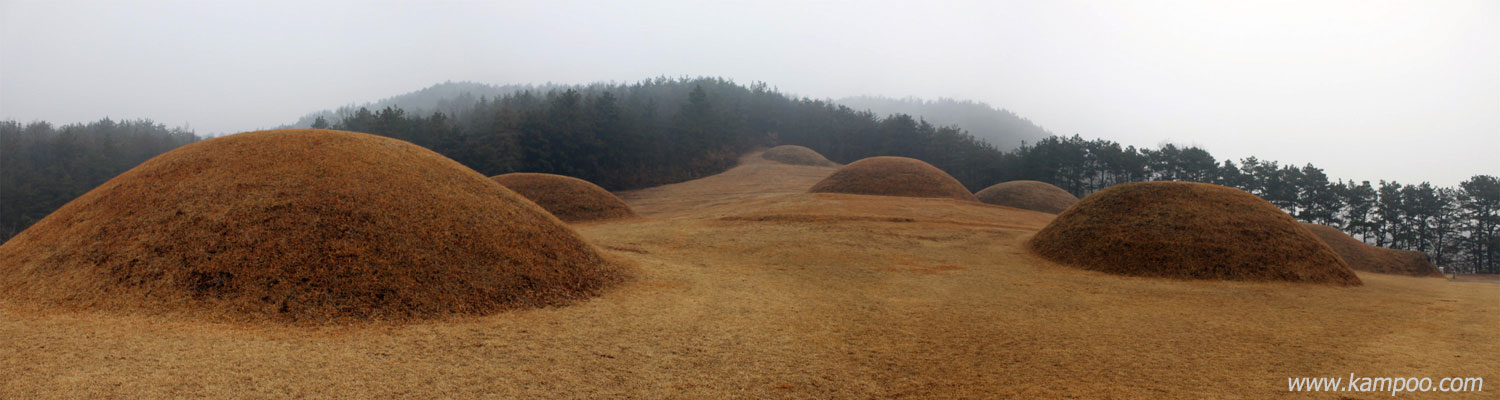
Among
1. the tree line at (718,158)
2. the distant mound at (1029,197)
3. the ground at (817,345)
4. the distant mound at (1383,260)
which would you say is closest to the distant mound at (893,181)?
the distant mound at (1029,197)

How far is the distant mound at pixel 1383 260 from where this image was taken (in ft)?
62.4

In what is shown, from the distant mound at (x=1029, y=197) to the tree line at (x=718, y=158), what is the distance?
14.8 m

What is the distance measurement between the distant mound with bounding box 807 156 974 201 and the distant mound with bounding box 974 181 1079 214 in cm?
172

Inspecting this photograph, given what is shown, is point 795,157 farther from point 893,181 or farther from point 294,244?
point 294,244

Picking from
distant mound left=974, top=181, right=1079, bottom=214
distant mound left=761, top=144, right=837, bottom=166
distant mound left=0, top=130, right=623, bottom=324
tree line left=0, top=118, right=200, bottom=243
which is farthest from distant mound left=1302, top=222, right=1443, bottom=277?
tree line left=0, top=118, right=200, bottom=243

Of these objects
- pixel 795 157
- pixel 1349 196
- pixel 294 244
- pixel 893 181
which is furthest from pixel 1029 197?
pixel 294 244

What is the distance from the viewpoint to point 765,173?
1654 inches

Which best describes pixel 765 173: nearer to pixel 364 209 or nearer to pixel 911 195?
pixel 911 195

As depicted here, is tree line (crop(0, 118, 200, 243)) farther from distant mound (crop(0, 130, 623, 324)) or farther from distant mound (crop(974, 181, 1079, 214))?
distant mound (crop(974, 181, 1079, 214))

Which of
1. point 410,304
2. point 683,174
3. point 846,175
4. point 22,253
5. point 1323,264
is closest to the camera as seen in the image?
point 410,304

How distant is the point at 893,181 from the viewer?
27.9 metres

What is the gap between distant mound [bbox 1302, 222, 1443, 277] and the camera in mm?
19031

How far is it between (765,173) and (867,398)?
37.9 m

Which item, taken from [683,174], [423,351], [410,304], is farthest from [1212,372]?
[683,174]
